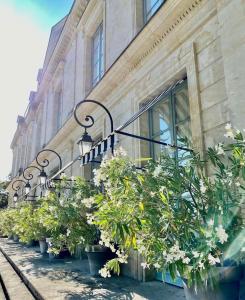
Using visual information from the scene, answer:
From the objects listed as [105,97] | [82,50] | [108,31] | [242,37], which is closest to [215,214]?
[242,37]

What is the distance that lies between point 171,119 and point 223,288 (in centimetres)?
295

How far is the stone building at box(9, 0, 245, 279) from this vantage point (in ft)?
11.1

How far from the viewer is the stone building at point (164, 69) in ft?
11.1

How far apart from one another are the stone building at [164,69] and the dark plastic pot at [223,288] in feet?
4.46

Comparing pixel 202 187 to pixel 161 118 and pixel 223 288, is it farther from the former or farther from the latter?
pixel 161 118

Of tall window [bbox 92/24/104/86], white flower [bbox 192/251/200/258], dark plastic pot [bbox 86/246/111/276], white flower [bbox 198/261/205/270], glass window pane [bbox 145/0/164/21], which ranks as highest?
tall window [bbox 92/24/104/86]

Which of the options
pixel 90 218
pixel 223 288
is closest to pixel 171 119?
pixel 90 218

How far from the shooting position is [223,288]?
217 cm

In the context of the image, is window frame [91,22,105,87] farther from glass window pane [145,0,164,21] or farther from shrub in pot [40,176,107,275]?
shrub in pot [40,176,107,275]

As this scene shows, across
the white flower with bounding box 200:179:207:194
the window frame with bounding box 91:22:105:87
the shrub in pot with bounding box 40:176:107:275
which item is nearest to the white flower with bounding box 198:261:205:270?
the white flower with bounding box 200:179:207:194

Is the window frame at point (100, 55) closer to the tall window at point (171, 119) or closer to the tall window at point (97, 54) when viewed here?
the tall window at point (97, 54)

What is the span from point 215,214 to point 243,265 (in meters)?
0.56

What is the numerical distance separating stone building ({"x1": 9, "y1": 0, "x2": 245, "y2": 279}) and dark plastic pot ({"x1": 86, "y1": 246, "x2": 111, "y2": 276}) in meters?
0.49

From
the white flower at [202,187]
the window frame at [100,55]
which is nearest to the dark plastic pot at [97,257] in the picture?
the white flower at [202,187]
